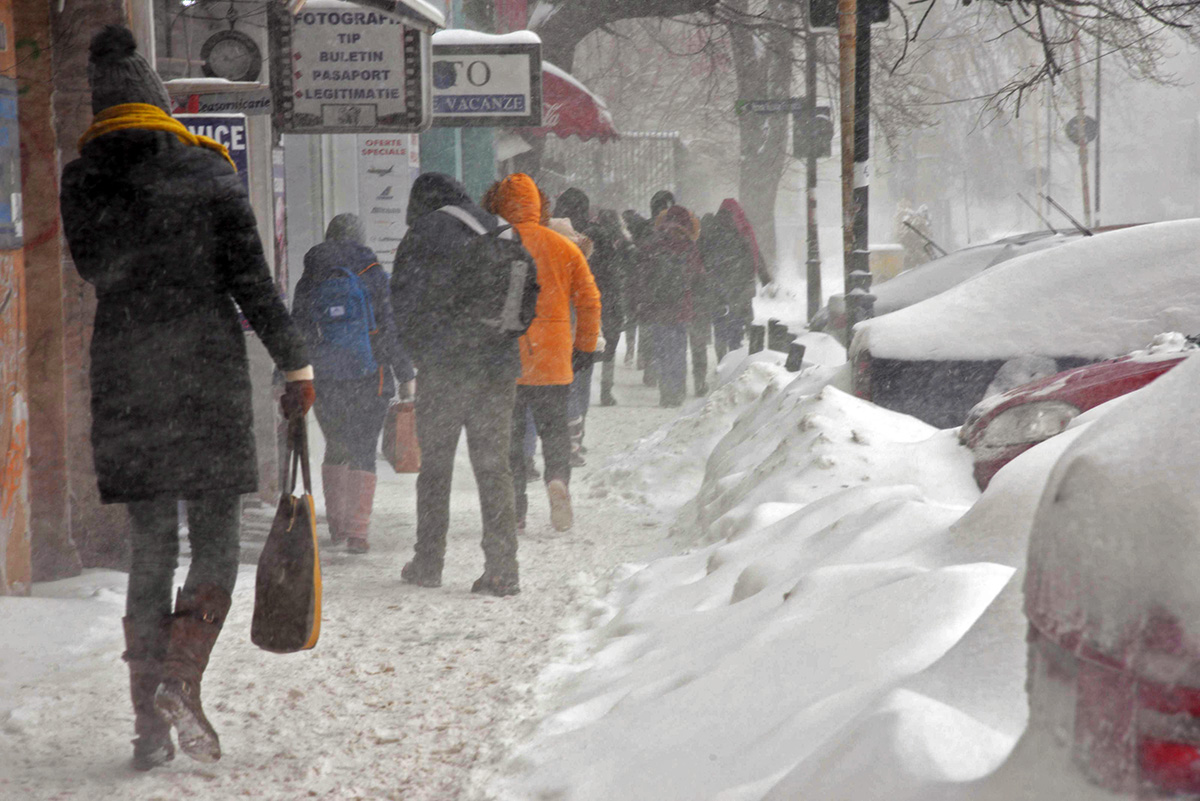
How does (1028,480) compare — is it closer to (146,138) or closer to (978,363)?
(146,138)

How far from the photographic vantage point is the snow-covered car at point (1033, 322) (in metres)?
6.16

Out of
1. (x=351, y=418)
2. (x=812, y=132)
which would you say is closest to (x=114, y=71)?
(x=351, y=418)

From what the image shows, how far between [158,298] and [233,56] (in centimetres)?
720

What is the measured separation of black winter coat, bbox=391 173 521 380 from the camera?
5.77 metres

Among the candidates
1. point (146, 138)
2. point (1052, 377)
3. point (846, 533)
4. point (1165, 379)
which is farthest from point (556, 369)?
point (1165, 379)

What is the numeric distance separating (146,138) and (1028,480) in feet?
8.10

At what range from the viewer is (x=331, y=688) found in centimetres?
438

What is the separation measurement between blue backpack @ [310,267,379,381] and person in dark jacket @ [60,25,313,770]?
310cm

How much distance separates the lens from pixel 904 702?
2.13m

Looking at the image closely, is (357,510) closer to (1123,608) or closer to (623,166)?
(1123,608)

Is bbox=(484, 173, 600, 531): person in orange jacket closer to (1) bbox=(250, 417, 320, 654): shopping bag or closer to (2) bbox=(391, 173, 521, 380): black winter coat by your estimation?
(2) bbox=(391, 173, 521, 380): black winter coat

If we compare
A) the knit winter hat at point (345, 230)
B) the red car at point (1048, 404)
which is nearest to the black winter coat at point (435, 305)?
the knit winter hat at point (345, 230)

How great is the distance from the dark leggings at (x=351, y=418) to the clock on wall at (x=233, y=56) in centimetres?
427

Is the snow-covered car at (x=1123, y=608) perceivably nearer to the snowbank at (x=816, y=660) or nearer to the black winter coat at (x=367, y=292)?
the snowbank at (x=816, y=660)
